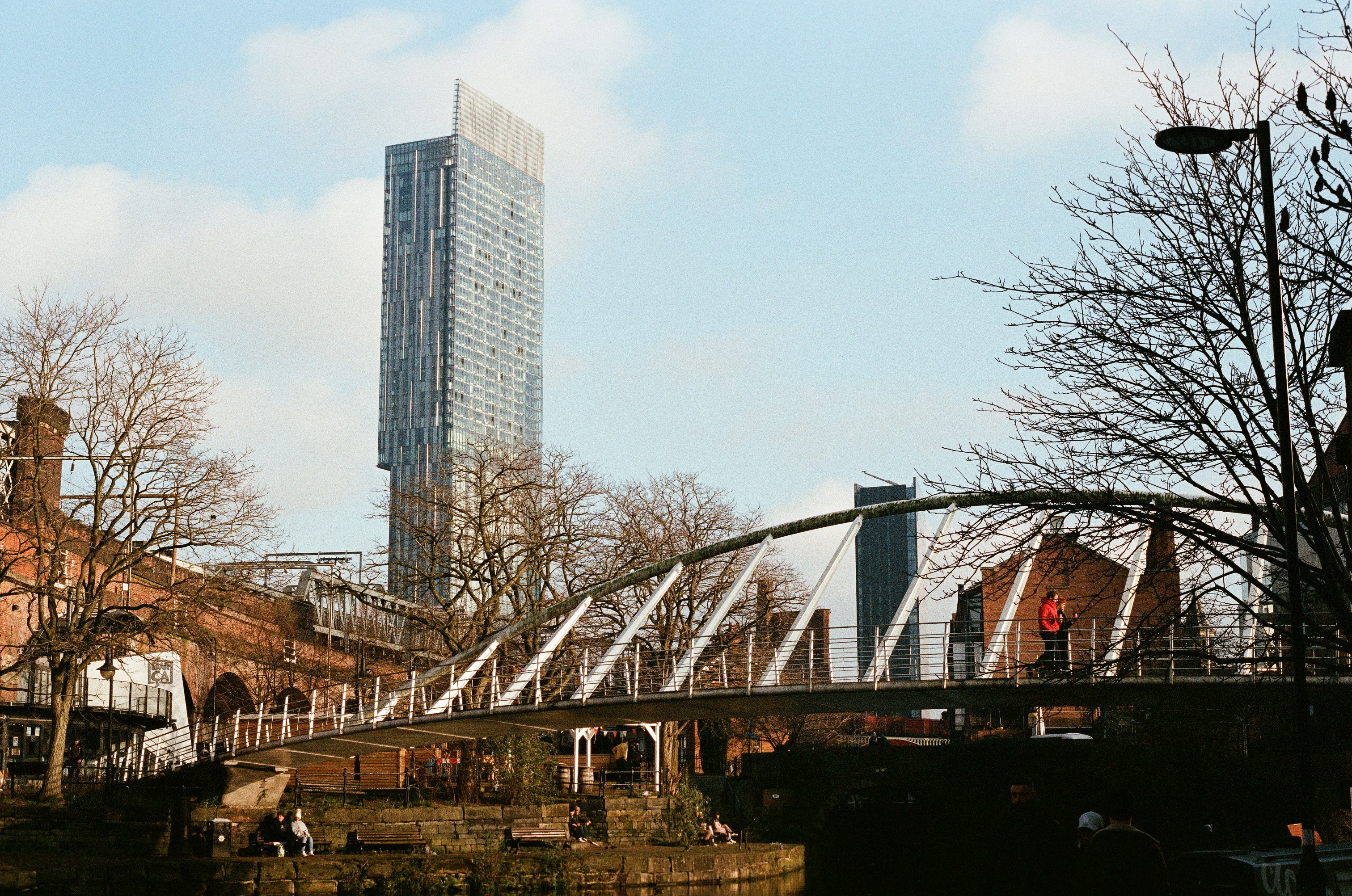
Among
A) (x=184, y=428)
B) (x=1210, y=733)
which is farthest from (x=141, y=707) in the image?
(x=1210, y=733)

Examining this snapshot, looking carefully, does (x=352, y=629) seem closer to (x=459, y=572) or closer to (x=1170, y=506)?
(x=459, y=572)

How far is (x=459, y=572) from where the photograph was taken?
36.2 m

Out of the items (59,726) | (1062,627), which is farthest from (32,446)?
(1062,627)

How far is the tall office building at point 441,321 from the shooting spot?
604ft

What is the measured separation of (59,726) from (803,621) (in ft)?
50.8

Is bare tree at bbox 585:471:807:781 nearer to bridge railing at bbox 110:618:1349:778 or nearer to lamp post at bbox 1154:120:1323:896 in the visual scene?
bridge railing at bbox 110:618:1349:778

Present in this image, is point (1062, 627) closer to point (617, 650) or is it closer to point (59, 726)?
point (617, 650)

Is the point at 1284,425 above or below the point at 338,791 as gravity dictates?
above

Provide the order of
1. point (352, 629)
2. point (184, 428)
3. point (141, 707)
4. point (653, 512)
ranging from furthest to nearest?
point (352, 629)
point (653, 512)
point (141, 707)
point (184, 428)

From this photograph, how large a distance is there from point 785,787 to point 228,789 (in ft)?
69.3

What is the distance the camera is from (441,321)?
186250 mm

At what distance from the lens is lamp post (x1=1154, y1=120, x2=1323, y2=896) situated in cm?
1206

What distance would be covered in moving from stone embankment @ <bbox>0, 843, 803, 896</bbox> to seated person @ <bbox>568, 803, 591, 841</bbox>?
1110 millimetres

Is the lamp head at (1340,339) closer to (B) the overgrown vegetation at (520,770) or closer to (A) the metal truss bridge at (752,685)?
(A) the metal truss bridge at (752,685)
